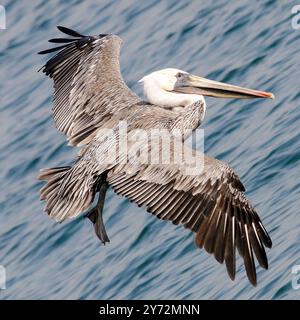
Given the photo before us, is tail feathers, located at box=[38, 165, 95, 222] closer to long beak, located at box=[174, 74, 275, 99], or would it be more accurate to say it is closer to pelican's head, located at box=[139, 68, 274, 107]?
pelican's head, located at box=[139, 68, 274, 107]

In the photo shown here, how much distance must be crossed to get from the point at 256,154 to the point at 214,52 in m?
2.90

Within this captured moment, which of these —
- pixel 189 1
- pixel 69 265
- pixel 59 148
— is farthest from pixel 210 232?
pixel 189 1

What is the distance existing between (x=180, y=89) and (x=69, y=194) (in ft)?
5.46

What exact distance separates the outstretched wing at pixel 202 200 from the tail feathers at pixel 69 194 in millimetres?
344

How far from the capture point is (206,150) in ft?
35.5

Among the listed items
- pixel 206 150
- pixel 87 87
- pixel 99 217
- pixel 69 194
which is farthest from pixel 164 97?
pixel 69 194

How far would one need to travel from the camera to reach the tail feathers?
8.78 metres

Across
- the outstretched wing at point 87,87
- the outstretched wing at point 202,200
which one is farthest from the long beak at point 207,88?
the outstretched wing at point 202,200

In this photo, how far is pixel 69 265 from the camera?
1066 cm

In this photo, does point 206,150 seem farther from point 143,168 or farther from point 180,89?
point 143,168

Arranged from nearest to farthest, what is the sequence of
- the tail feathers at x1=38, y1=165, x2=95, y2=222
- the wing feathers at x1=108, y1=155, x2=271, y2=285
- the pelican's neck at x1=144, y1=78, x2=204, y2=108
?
1. the wing feathers at x1=108, y1=155, x2=271, y2=285
2. the tail feathers at x1=38, y1=165, x2=95, y2=222
3. the pelican's neck at x1=144, y1=78, x2=204, y2=108

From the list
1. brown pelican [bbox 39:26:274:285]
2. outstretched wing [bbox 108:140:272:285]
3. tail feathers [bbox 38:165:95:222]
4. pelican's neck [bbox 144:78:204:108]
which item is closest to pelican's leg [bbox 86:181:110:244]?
brown pelican [bbox 39:26:274:285]

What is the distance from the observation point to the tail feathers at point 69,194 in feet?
28.8

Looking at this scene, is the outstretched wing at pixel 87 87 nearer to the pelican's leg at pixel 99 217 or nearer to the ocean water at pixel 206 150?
the pelican's leg at pixel 99 217
